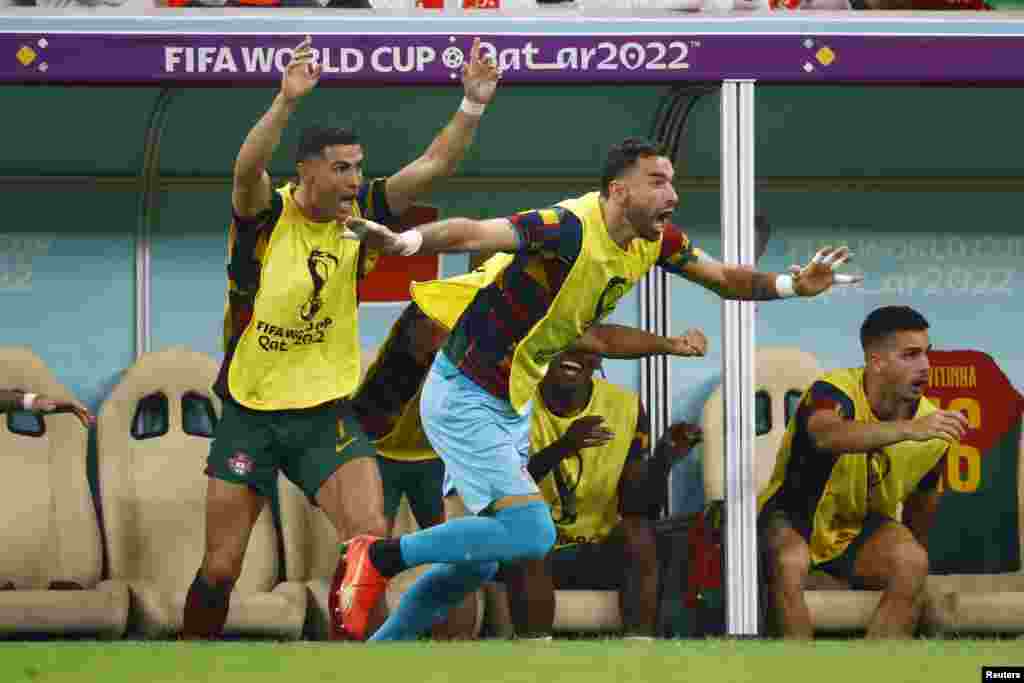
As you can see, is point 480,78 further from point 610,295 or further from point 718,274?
point 718,274

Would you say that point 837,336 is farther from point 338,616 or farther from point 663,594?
point 338,616

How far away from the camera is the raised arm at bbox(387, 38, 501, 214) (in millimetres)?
6719

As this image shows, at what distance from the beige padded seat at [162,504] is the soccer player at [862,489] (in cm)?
195

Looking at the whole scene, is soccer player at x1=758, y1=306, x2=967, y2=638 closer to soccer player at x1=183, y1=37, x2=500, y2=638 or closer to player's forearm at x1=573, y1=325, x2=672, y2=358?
player's forearm at x1=573, y1=325, x2=672, y2=358

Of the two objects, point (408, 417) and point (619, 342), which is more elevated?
point (619, 342)

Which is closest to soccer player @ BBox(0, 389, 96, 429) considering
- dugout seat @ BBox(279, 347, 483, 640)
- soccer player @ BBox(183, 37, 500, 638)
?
soccer player @ BBox(183, 37, 500, 638)

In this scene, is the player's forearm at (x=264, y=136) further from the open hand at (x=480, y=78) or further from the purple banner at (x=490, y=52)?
the purple banner at (x=490, y=52)

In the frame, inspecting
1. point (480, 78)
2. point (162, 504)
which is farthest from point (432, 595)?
point (162, 504)

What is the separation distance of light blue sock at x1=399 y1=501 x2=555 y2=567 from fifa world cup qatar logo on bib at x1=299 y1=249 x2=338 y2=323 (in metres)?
1.13

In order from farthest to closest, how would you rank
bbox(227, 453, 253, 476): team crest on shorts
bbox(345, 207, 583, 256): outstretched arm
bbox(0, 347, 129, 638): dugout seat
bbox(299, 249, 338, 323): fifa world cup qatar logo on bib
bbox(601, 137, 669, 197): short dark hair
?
bbox(0, 347, 129, 638): dugout seat, bbox(299, 249, 338, 323): fifa world cup qatar logo on bib, bbox(227, 453, 253, 476): team crest on shorts, bbox(601, 137, 669, 197): short dark hair, bbox(345, 207, 583, 256): outstretched arm

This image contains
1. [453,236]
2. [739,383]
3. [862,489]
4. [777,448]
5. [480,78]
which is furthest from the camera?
[777,448]

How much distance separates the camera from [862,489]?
8211mm

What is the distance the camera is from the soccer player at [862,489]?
25.6ft

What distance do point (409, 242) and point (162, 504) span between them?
10.2ft
